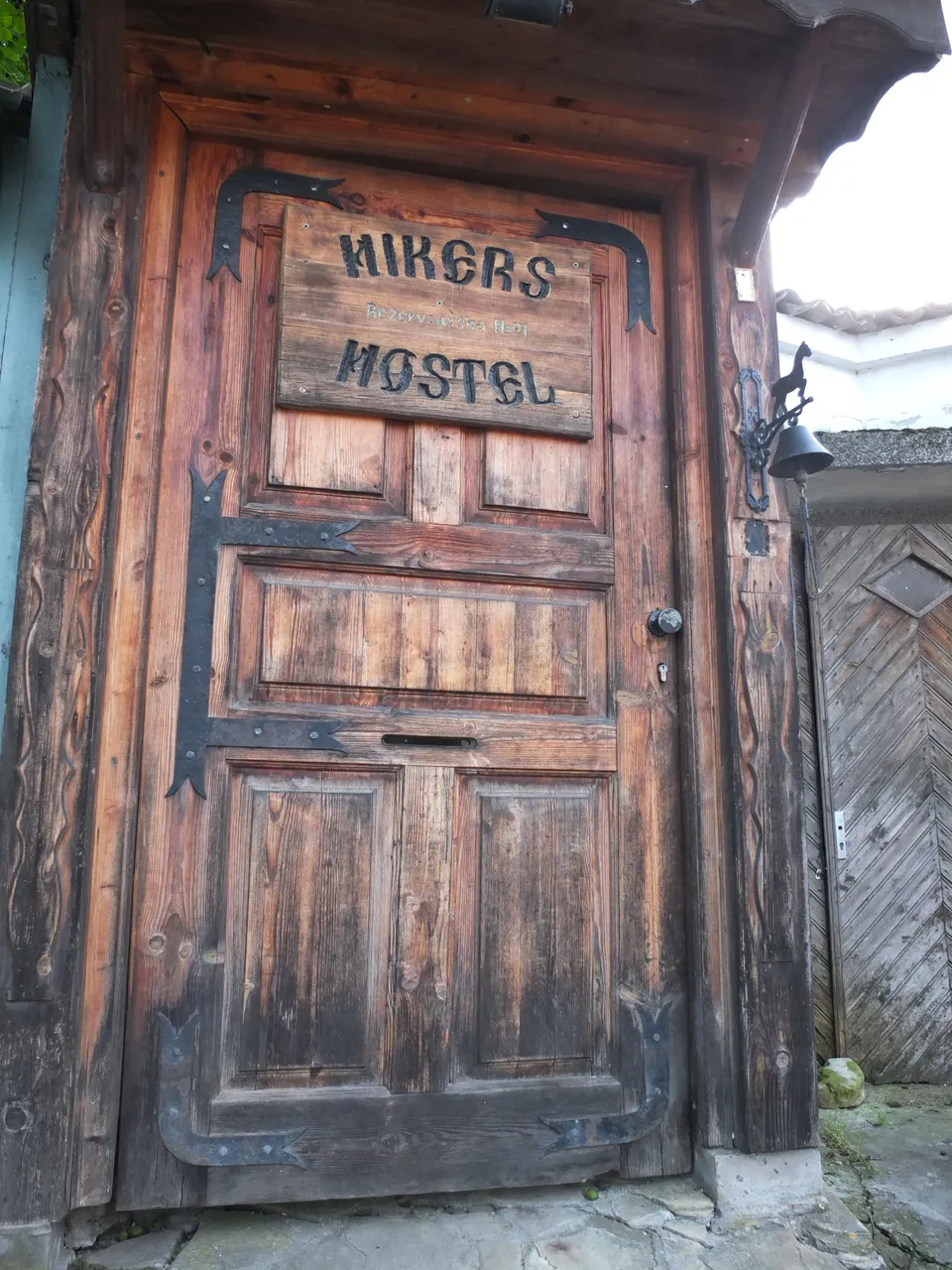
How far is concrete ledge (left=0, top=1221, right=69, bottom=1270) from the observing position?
6.64ft

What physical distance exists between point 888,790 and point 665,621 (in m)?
1.93

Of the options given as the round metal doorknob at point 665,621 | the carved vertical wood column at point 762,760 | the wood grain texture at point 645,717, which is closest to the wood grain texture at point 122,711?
the wood grain texture at point 645,717

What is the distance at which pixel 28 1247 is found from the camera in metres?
2.04

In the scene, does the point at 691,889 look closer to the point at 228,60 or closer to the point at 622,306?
the point at 622,306

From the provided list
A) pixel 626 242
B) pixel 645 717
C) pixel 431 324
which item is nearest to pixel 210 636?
pixel 431 324

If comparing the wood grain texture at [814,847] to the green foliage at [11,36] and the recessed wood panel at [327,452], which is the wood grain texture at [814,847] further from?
the green foliage at [11,36]

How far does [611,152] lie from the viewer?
9.66 ft

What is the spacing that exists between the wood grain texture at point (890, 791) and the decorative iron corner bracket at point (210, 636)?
8.18 feet

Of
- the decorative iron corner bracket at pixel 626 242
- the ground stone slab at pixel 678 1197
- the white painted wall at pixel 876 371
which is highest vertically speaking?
the white painted wall at pixel 876 371

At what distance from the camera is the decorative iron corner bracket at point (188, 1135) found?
2.24 m

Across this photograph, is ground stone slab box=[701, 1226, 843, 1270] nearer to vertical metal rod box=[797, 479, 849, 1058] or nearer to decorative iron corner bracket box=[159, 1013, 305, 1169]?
decorative iron corner bracket box=[159, 1013, 305, 1169]

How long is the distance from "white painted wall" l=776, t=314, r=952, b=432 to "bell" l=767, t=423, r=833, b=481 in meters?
2.76

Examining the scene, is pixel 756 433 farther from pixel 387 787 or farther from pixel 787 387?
pixel 387 787

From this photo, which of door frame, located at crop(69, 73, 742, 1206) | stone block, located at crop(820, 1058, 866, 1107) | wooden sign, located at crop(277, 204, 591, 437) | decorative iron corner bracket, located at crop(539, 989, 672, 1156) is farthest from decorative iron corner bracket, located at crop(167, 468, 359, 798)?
stone block, located at crop(820, 1058, 866, 1107)
